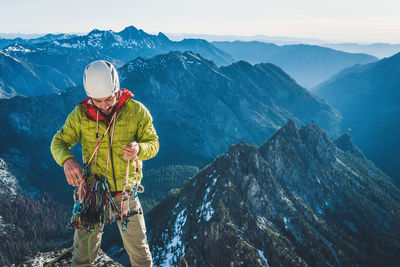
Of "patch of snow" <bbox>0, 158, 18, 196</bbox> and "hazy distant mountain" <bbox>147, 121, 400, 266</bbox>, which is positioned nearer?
"hazy distant mountain" <bbox>147, 121, 400, 266</bbox>

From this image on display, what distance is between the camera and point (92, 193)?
675cm

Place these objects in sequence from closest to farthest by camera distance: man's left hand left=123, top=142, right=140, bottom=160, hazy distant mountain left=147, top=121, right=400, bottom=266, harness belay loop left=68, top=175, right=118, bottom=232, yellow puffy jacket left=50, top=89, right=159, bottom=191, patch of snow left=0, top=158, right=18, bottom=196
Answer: man's left hand left=123, top=142, right=140, bottom=160, yellow puffy jacket left=50, top=89, right=159, bottom=191, harness belay loop left=68, top=175, right=118, bottom=232, hazy distant mountain left=147, top=121, right=400, bottom=266, patch of snow left=0, top=158, right=18, bottom=196

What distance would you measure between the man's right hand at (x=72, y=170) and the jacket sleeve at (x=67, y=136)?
214 millimetres

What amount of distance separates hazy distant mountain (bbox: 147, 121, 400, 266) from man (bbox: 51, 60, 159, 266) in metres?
→ 51.4

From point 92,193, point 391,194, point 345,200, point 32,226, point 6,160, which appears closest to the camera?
point 92,193

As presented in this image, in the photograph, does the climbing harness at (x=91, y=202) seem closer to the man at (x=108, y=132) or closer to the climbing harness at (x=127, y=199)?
the man at (x=108, y=132)

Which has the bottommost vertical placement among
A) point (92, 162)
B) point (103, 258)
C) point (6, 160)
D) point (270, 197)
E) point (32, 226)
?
point (32, 226)

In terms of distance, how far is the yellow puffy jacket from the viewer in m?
6.40

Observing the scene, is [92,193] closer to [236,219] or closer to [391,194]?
[236,219]

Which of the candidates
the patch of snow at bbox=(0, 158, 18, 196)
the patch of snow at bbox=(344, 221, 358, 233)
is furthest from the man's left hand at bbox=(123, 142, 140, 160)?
the patch of snow at bbox=(0, 158, 18, 196)

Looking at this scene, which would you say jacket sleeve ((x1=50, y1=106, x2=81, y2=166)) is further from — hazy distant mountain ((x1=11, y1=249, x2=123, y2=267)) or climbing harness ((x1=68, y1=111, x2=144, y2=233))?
hazy distant mountain ((x1=11, y1=249, x2=123, y2=267))

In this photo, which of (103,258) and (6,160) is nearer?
(103,258)

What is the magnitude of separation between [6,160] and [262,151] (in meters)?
216

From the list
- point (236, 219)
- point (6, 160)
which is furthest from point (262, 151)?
point (6, 160)
